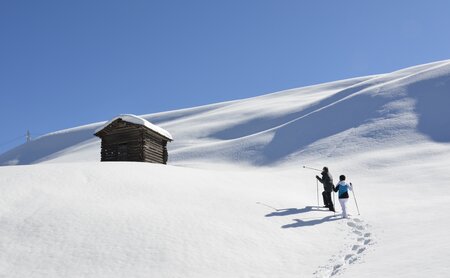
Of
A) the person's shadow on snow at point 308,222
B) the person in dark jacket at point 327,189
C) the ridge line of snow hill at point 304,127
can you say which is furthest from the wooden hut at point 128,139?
the ridge line of snow hill at point 304,127

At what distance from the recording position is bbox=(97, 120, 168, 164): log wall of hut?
98.9ft

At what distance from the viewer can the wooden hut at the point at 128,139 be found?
3009 centimetres

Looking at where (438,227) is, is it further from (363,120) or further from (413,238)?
(363,120)

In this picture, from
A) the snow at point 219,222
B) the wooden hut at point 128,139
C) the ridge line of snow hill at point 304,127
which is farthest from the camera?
the ridge line of snow hill at point 304,127

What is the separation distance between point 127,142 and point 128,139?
209 mm

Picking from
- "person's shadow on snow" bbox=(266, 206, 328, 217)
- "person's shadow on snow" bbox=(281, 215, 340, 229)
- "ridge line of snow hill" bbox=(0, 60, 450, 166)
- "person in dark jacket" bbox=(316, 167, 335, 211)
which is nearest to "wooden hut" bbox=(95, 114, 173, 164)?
"person's shadow on snow" bbox=(266, 206, 328, 217)

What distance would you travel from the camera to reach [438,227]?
1453cm

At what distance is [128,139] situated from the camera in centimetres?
3064

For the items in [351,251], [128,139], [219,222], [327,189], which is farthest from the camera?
[128,139]

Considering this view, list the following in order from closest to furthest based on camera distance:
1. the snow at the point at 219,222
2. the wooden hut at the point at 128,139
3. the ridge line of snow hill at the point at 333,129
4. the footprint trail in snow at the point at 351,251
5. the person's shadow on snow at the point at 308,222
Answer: the footprint trail in snow at the point at 351,251 < the snow at the point at 219,222 < the person's shadow on snow at the point at 308,222 < the wooden hut at the point at 128,139 < the ridge line of snow hill at the point at 333,129

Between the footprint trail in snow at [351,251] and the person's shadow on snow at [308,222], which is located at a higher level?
the person's shadow on snow at [308,222]

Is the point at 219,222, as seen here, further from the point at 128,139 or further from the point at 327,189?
the point at 128,139

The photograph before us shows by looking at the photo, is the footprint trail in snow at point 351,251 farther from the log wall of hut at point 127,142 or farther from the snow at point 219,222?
the log wall of hut at point 127,142

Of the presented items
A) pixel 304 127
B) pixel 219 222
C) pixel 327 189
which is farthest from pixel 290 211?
pixel 304 127
